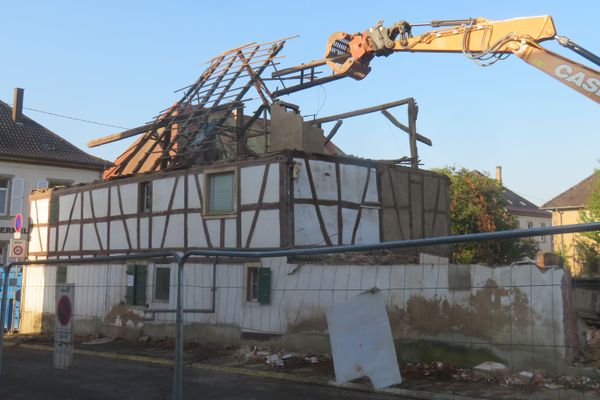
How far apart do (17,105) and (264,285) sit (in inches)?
1054

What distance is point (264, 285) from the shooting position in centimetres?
1411

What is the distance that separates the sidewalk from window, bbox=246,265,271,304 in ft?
3.74

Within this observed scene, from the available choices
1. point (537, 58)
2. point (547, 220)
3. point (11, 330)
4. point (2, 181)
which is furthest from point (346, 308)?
point (547, 220)

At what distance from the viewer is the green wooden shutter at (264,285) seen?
45.1 feet

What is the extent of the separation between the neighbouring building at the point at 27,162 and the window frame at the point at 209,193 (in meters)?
15.9

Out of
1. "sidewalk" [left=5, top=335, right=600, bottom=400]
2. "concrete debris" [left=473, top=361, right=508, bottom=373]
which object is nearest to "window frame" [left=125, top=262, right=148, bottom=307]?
"sidewalk" [left=5, top=335, right=600, bottom=400]

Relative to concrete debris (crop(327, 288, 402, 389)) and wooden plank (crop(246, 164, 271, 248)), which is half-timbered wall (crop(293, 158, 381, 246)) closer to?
wooden plank (crop(246, 164, 271, 248))

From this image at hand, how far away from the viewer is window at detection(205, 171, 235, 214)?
54.4ft

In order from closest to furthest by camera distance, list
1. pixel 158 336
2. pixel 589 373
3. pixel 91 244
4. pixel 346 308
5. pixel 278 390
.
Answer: pixel 346 308
pixel 589 373
pixel 278 390
pixel 158 336
pixel 91 244

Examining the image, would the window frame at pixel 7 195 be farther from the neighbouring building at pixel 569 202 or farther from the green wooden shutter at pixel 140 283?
the neighbouring building at pixel 569 202

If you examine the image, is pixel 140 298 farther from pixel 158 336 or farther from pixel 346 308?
pixel 346 308

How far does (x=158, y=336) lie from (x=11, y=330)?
722cm

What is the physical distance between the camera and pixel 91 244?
67.1ft

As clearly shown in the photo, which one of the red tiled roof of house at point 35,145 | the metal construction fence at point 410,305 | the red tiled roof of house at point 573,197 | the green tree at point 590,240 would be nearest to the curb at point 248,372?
the metal construction fence at point 410,305
